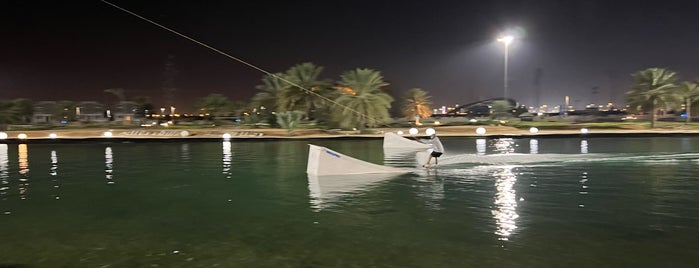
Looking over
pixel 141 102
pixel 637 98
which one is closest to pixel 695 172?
pixel 637 98

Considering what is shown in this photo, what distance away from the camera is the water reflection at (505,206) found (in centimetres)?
907

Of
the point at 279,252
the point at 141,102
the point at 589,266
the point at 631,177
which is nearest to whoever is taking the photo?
the point at 589,266

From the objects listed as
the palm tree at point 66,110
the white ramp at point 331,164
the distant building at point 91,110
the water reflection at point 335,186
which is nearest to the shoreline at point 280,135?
the white ramp at point 331,164

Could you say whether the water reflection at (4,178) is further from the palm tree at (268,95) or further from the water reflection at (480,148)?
the palm tree at (268,95)

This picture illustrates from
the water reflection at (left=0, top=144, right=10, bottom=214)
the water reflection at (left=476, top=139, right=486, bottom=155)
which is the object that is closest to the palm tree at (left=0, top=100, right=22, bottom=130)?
the water reflection at (left=0, top=144, right=10, bottom=214)

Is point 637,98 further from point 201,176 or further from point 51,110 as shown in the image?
point 51,110

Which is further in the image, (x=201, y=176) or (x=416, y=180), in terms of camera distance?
(x=201, y=176)

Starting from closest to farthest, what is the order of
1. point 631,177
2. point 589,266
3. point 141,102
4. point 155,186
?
1. point 589,266
2. point 155,186
3. point 631,177
4. point 141,102

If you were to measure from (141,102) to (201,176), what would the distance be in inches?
3753

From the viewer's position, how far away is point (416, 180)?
15.3m

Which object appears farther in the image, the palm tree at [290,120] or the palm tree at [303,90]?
the palm tree at [303,90]

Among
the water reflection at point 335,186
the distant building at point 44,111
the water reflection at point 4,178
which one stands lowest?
the water reflection at point 335,186

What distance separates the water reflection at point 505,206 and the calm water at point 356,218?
0.05 meters

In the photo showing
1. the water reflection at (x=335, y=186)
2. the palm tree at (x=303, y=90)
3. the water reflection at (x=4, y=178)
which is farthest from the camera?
the palm tree at (x=303, y=90)
